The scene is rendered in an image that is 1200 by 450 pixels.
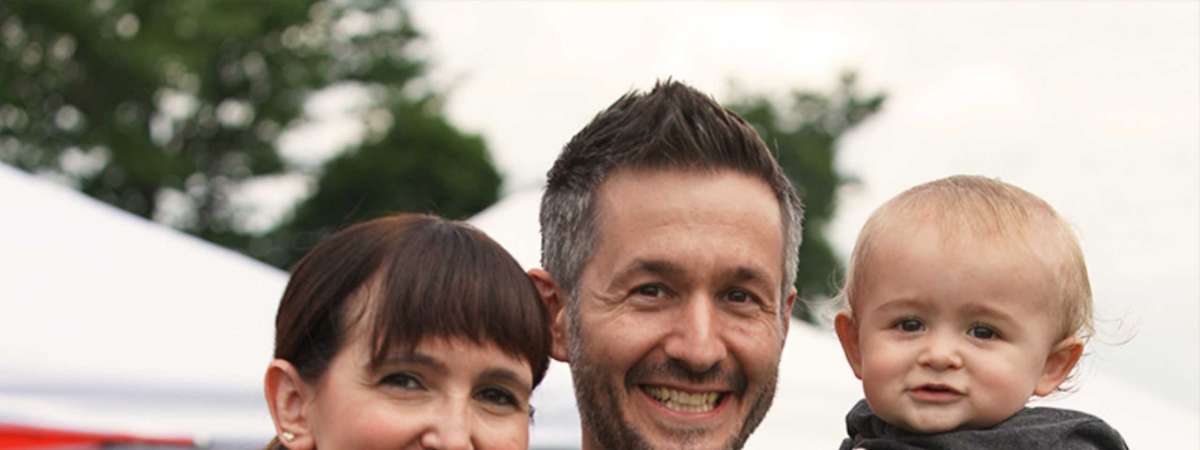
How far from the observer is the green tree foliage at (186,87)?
23.8m

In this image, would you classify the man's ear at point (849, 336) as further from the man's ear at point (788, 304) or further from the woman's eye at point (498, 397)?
the woman's eye at point (498, 397)

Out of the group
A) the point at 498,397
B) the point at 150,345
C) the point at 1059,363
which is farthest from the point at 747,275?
the point at 150,345

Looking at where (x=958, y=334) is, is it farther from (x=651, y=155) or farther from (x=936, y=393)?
(x=651, y=155)

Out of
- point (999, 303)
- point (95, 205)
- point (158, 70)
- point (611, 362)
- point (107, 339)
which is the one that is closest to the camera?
point (999, 303)

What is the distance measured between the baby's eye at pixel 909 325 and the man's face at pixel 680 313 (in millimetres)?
374

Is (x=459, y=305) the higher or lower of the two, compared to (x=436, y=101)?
lower

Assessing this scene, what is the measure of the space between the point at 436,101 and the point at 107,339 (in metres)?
25.9

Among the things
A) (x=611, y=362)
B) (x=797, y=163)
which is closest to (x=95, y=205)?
(x=611, y=362)

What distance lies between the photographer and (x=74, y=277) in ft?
15.1

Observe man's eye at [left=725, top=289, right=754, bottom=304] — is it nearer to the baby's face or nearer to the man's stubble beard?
the man's stubble beard

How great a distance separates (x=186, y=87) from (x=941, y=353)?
23.1 meters

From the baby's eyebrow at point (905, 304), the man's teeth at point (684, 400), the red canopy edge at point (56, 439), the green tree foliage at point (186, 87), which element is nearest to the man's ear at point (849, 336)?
the baby's eyebrow at point (905, 304)

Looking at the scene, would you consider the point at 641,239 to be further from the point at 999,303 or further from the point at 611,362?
the point at 999,303

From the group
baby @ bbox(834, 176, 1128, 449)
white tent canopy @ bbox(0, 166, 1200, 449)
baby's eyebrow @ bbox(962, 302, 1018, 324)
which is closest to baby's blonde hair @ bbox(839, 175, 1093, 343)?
baby @ bbox(834, 176, 1128, 449)
